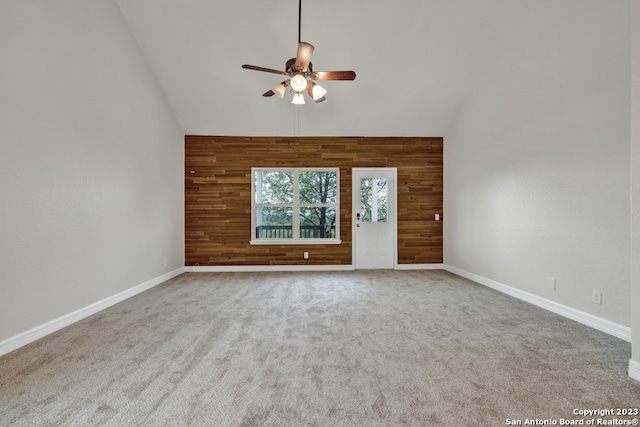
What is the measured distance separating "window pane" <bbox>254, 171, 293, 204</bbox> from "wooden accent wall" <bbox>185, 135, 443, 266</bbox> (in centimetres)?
21

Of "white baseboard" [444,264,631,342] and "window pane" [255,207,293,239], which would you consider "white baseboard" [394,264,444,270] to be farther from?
"window pane" [255,207,293,239]

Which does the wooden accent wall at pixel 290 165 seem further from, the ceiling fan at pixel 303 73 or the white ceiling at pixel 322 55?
the ceiling fan at pixel 303 73

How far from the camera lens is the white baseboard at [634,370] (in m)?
1.86

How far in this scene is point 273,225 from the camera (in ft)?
19.2

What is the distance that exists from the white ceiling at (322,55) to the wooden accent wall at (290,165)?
1.24 ft

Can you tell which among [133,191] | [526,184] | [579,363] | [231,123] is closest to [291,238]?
[231,123]

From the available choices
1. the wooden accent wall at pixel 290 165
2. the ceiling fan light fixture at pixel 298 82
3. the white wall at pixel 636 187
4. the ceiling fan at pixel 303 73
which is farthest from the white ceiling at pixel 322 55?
the white wall at pixel 636 187

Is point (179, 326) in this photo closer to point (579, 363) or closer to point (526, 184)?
point (579, 363)

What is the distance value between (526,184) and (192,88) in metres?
4.98

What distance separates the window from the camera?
5.81 metres

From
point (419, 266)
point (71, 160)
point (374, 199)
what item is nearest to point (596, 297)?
point (419, 266)

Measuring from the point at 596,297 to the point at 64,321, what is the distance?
5041 mm

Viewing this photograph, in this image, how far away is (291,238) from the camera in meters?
5.82

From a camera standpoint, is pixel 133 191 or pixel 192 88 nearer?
pixel 133 191
